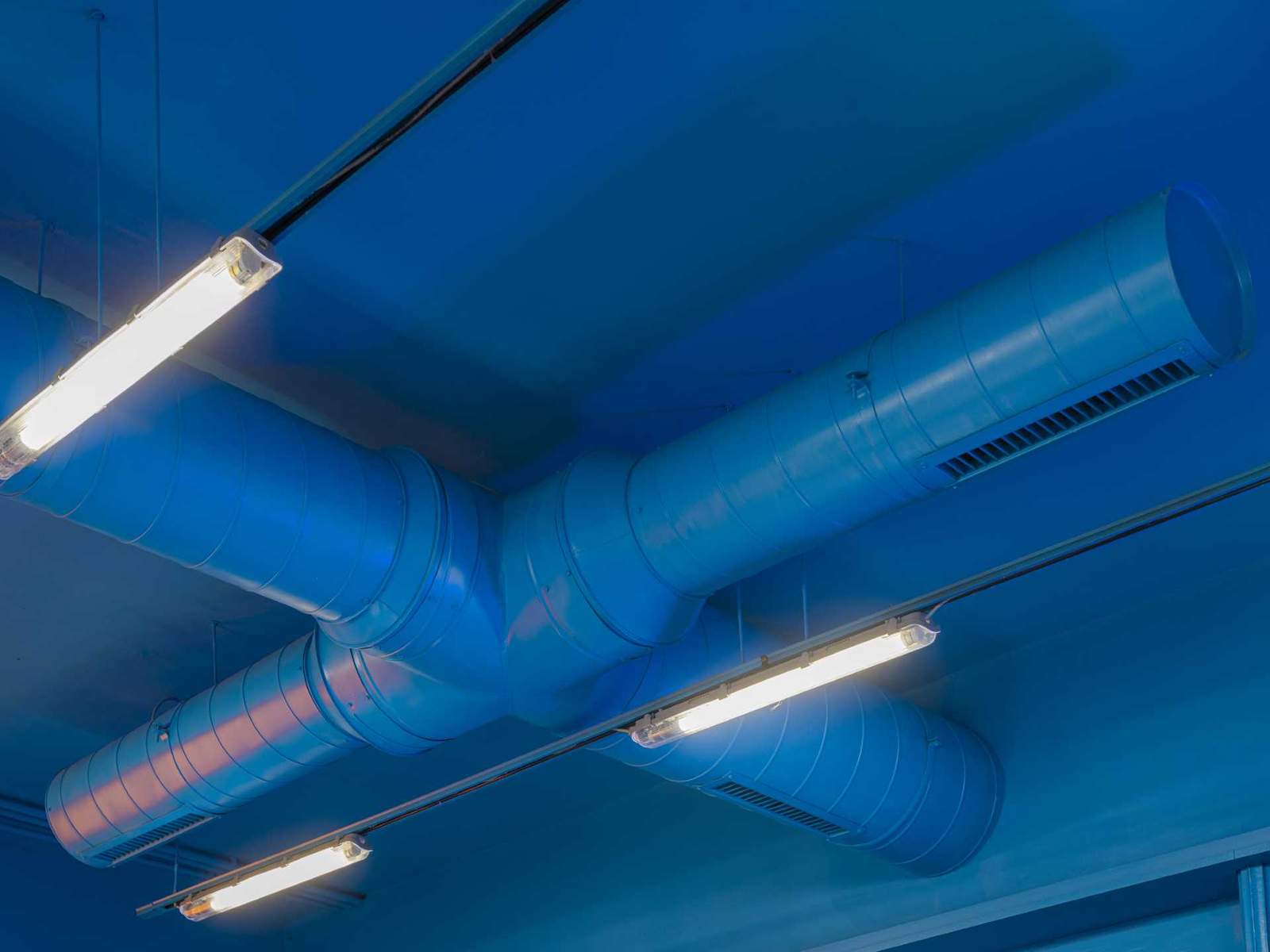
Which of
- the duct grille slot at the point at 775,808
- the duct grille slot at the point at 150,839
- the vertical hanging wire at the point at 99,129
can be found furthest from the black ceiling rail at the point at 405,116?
the duct grille slot at the point at 150,839

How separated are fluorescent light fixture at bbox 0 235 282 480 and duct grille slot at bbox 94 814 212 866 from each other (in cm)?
308

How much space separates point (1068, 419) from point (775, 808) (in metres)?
2.74

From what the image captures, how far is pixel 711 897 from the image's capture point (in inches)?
311

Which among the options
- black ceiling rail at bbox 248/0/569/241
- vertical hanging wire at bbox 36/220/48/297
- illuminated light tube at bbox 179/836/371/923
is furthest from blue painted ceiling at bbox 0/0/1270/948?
illuminated light tube at bbox 179/836/371/923

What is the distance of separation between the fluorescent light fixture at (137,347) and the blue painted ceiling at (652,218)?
3.55 feet

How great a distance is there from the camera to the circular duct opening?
13.5ft

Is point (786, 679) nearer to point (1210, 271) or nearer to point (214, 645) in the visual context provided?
point (1210, 271)

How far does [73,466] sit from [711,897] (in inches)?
186

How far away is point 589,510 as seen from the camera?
5121 mm

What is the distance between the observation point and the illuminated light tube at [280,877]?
6.46 metres

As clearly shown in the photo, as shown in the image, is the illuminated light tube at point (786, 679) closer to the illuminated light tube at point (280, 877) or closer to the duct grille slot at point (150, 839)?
the illuminated light tube at point (280, 877)

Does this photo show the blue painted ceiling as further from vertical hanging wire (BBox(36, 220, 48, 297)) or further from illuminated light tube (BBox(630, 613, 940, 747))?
illuminated light tube (BBox(630, 613, 940, 747))

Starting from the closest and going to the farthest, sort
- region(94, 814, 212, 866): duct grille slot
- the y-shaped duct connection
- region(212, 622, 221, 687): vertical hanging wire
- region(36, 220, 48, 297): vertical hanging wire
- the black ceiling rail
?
the black ceiling rail, the y-shaped duct connection, region(36, 220, 48, 297): vertical hanging wire, region(94, 814, 212, 866): duct grille slot, region(212, 622, 221, 687): vertical hanging wire

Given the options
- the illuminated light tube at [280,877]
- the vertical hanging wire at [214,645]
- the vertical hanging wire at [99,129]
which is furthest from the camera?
the vertical hanging wire at [214,645]
